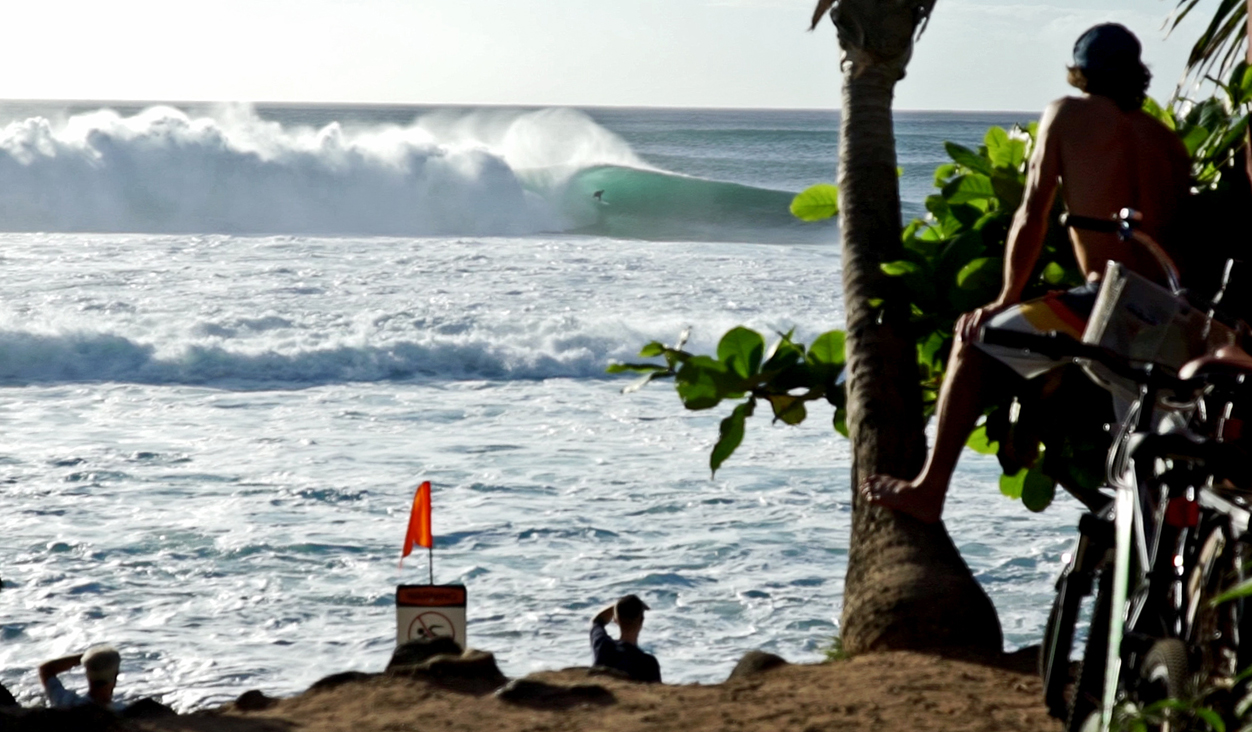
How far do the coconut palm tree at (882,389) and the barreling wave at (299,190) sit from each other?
92.7 ft

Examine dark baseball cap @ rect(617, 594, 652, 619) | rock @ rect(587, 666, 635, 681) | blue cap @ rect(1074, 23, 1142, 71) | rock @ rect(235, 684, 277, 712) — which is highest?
blue cap @ rect(1074, 23, 1142, 71)

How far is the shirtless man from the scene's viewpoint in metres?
3.55

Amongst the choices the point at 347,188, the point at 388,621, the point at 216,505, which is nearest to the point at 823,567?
the point at 388,621

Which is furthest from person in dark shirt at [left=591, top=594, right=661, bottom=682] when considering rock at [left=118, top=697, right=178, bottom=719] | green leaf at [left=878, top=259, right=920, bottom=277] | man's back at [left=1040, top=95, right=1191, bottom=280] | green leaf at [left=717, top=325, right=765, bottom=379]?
man's back at [left=1040, top=95, right=1191, bottom=280]

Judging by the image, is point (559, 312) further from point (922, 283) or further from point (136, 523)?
point (922, 283)

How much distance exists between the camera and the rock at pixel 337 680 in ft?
14.6

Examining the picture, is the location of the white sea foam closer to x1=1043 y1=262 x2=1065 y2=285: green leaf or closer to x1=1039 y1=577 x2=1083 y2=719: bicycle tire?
x1=1043 y1=262 x2=1065 y2=285: green leaf

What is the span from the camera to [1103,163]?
3547 millimetres

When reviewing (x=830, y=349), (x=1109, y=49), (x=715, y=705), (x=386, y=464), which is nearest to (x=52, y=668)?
(x=715, y=705)

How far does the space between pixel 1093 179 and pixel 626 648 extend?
2.63 meters

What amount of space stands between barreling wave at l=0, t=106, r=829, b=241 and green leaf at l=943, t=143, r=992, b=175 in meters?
28.8

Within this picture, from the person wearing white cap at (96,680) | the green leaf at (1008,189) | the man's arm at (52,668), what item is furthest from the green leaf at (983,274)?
the man's arm at (52,668)

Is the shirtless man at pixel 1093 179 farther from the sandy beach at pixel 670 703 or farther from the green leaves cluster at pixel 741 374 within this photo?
the green leaves cluster at pixel 741 374

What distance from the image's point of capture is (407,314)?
66.2ft
